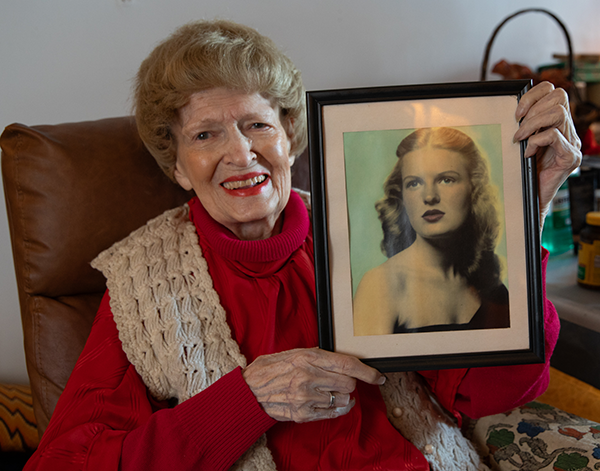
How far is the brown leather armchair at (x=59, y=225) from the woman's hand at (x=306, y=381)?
1.87 feet

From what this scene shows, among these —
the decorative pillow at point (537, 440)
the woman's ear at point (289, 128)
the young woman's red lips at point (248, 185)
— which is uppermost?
the woman's ear at point (289, 128)

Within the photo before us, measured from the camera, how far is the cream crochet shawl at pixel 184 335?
3.19 ft

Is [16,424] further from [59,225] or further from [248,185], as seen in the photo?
[248,185]

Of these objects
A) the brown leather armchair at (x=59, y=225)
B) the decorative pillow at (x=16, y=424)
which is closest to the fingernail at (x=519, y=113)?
the brown leather armchair at (x=59, y=225)

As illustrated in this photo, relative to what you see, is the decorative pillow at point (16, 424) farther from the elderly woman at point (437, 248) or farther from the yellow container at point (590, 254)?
the yellow container at point (590, 254)

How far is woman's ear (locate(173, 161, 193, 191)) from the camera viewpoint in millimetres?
1199

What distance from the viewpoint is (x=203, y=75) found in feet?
3.33

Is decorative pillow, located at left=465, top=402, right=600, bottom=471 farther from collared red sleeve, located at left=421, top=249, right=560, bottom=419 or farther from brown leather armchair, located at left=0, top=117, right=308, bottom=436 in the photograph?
brown leather armchair, located at left=0, top=117, right=308, bottom=436

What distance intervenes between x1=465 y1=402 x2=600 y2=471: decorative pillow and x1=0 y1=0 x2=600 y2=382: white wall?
1216 mm

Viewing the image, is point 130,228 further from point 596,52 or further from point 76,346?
point 596,52

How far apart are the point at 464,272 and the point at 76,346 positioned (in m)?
0.94

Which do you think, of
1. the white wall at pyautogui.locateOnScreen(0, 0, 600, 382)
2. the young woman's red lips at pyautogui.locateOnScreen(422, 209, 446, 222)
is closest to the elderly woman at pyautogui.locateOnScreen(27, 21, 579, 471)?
the young woman's red lips at pyautogui.locateOnScreen(422, 209, 446, 222)

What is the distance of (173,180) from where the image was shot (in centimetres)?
128

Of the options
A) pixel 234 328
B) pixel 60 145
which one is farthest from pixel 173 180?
pixel 234 328
